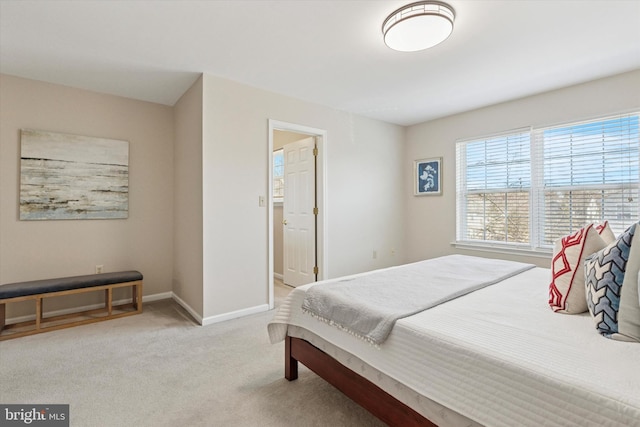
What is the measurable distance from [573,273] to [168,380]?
2.43 m

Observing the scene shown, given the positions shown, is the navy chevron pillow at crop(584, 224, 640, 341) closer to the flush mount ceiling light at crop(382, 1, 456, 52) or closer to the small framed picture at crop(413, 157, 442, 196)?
the flush mount ceiling light at crop(382, 1, 456, 52)

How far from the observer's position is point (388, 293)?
1687 millimetres

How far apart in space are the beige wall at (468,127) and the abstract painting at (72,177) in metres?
3.99

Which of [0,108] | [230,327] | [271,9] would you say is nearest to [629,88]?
[271,9]

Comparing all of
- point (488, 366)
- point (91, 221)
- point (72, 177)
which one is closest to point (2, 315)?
point (91, 221)

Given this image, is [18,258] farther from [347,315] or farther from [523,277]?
[523,277]

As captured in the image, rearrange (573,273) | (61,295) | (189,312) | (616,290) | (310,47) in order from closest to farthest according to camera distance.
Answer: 1. (616,290)
2. (573,273)
3. (310,47)
4. (61,295)
5. (189,312)

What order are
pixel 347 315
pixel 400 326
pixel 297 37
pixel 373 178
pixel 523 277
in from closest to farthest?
pixel 400 326
pixel 347 315
pixel 523 277
pixel 297 37
pixel 373 178

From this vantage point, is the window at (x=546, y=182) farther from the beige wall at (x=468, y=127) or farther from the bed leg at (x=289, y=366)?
the bed leg at (x=289, y=366)

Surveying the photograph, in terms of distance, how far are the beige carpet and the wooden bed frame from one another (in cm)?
19

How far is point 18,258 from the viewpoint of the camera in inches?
118

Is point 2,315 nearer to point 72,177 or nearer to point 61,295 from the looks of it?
point 61,295

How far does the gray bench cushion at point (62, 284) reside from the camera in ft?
8.70

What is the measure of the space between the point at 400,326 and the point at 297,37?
85.5 inches
